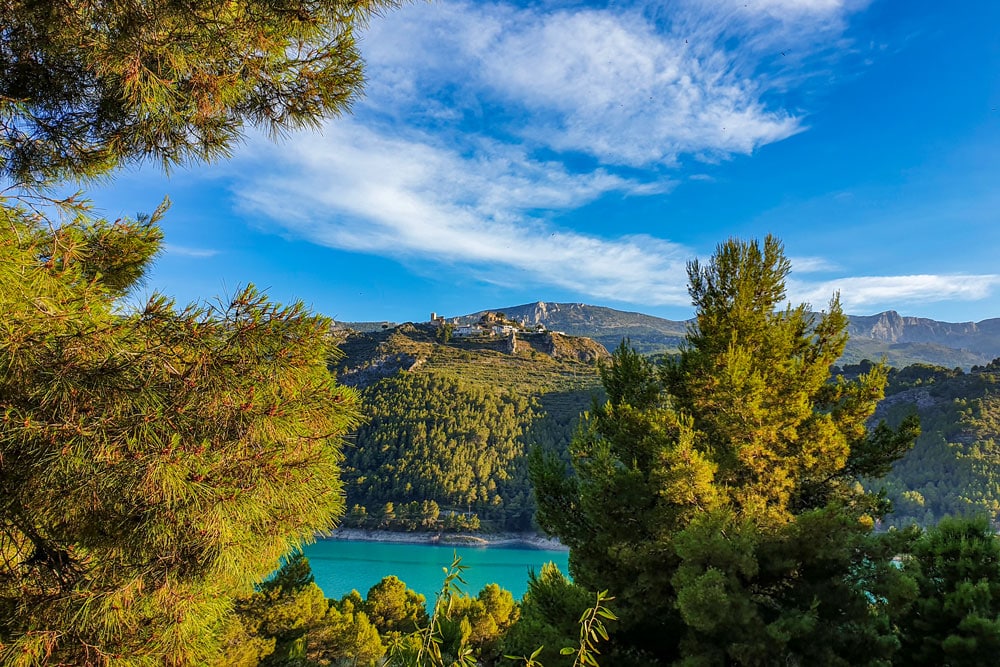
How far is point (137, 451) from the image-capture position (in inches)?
63.0

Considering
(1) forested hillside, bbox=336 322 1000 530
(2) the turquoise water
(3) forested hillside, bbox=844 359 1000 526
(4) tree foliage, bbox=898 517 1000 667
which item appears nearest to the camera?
(4) tree foliage, bbox=898 517 1000 667

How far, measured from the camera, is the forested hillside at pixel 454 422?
164ft

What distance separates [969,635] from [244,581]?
155 inches

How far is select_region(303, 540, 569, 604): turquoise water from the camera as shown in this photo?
30672 mm

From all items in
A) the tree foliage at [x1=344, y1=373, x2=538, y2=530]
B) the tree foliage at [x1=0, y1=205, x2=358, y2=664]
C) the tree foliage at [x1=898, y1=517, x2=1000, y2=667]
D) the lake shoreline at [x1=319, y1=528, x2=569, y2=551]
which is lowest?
the lake shoreline at [x1=319, y1=528, x2=569, y2=551]

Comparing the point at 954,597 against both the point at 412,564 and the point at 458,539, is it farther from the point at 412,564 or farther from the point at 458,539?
the point at 458,539

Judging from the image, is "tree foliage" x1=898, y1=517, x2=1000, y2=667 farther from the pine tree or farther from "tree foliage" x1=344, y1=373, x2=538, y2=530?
"tree foliage" x1=344, y1=373, x2=538, y2=530

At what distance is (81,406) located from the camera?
5.41 ft

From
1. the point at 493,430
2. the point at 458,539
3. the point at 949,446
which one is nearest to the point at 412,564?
the point at 458,539

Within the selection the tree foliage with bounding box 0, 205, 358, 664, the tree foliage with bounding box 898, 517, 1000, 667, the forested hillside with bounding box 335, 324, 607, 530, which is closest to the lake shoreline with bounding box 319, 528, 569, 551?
the forested hillside with bounding box 335, 324, 607, 530

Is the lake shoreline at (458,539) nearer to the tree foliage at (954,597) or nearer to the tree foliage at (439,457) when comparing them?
the tree foliage at (439,457)

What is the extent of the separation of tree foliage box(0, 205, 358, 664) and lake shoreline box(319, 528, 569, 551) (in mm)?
46393

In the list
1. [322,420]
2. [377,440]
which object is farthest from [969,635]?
[377,440]

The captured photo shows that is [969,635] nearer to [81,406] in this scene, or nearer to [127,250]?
[81,406]
